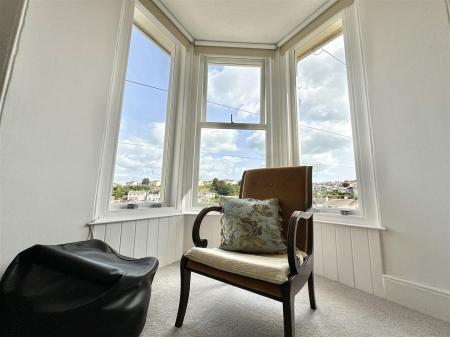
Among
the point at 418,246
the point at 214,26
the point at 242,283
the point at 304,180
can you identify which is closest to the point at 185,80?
the point at 214,26

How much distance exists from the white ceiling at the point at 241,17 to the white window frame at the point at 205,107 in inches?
9.1

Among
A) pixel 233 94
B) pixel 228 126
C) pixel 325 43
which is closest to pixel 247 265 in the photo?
pixel 228 126

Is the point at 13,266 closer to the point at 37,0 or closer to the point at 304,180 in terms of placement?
the point at 37,0

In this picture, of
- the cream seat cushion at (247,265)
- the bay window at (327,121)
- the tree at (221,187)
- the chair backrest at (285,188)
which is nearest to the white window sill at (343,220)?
the bay window at (327,121)

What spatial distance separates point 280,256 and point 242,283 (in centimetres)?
34

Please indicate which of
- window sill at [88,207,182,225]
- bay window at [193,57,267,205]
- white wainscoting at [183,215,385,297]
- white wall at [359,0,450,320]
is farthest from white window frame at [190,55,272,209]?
white wall at [359,0,450,320]

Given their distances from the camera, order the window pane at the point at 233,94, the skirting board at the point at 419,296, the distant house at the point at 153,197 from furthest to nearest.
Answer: the window pane at the point at 233,94, the distant house at the point at 153,197, the skirting board at the point at 419,296

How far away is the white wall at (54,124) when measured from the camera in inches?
39.7

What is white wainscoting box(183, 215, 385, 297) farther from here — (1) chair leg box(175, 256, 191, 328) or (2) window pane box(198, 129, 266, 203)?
(1) chair leg box(175, 256, 191, 328)

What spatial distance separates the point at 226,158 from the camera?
2.38m

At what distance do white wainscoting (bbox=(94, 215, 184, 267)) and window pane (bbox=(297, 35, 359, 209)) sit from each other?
1.49 m

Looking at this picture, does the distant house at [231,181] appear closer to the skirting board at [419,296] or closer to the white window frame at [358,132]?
the white window frame at [358,132]

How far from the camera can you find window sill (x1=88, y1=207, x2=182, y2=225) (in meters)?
1.45

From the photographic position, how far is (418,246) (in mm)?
1294
